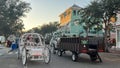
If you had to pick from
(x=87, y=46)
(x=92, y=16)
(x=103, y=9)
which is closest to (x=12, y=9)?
(x=92, y=16)

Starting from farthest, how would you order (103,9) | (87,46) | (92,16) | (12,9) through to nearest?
1. (12,9)
2. (92,16)
3. (103,9)
4. (87,46)

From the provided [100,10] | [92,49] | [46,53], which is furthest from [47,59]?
[100,10]

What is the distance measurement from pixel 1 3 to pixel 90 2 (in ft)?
35.3

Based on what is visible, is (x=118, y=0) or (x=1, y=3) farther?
(x=1, y=3)

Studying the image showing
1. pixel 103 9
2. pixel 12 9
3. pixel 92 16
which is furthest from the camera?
pixel 12 9

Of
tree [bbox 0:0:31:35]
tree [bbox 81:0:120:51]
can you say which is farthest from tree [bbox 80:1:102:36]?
tree [bbox 0:0:31:35]

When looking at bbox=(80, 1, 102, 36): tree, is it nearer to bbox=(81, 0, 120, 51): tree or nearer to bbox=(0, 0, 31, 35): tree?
bbox=(81, 0, 120, 51): tree

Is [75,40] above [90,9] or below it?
below

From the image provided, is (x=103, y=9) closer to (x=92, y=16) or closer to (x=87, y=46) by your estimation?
(x=92, y=16)

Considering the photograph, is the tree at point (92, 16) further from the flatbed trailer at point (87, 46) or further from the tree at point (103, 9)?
the flatbed trailer at point (87, 46)

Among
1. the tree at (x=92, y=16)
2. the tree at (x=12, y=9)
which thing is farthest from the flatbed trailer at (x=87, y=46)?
the tree at (x=12, y=9)

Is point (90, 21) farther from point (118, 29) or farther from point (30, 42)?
point (30, 42)

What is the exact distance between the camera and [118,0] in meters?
29.1

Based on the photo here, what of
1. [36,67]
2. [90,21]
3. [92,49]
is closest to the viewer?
[36,67]
